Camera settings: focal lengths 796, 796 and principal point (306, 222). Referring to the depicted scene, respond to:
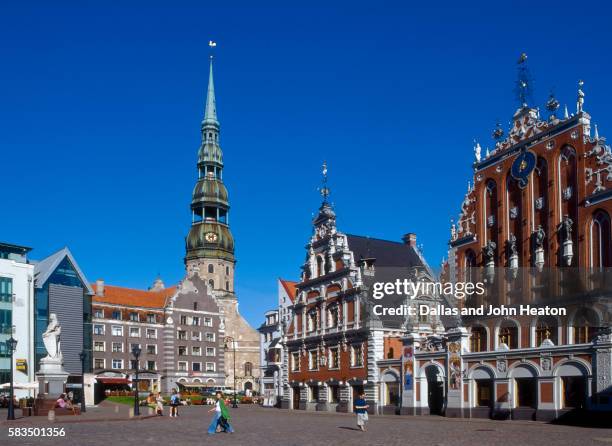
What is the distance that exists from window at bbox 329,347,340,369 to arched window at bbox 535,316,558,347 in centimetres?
1921

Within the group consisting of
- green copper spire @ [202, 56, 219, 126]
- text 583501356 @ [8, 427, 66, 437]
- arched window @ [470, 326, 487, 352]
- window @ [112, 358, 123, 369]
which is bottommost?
window @ [112, 358, 123, 369]

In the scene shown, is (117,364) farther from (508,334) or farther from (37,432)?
(37,432)

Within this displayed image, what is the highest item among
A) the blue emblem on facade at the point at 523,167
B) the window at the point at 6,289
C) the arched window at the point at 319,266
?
the blue emblem on facade at the point at 523,167

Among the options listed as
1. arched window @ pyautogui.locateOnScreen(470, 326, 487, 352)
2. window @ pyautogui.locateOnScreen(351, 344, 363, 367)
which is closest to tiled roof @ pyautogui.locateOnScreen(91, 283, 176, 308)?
window @ pyautogui.locateOnScreen(351, 344, 363, 367)

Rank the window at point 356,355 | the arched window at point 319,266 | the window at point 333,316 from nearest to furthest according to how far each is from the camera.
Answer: the window at point 356,355 < the window at point 333,316 < the arched window at point 319,266

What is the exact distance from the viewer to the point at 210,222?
126750 millimetres

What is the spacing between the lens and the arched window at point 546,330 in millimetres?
45375

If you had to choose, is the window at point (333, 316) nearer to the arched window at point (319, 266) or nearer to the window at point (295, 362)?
the arched window at point (319, 266)

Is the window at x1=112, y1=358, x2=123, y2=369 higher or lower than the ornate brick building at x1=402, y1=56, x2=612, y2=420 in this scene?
lower

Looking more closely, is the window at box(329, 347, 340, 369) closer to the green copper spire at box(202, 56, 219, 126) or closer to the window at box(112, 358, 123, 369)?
the window at box(112, 358, 123, 369)

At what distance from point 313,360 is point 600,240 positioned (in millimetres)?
29005

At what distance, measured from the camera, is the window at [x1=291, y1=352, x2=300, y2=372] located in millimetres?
67875

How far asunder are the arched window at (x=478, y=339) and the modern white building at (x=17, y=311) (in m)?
43.0

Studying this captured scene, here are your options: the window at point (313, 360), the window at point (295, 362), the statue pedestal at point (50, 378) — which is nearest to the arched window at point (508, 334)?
the window at point (313, 360)
